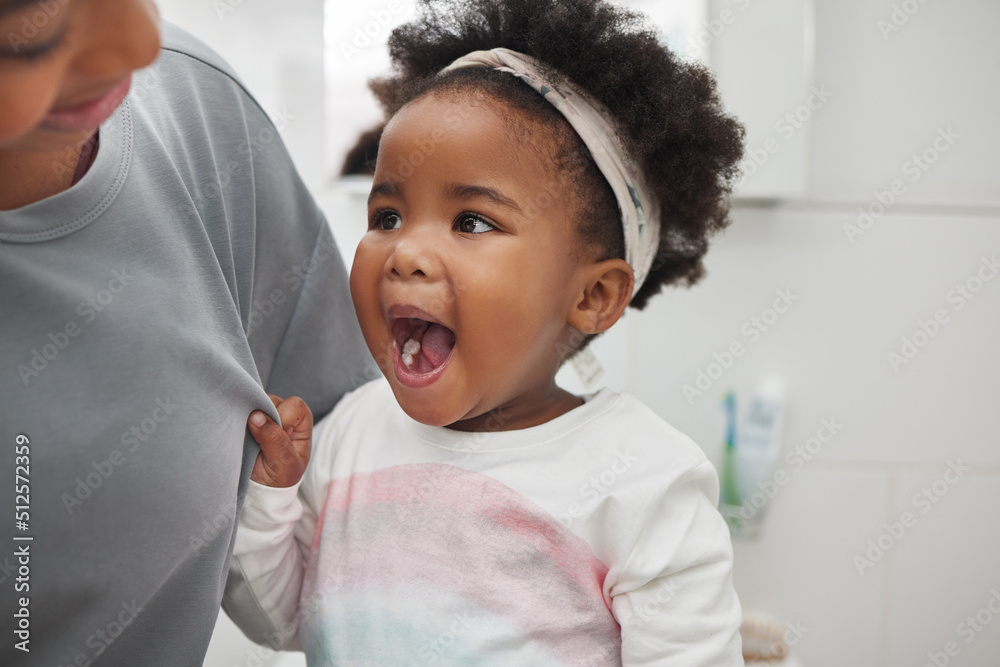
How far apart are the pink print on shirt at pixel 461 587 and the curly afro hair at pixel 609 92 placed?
0.29 meters

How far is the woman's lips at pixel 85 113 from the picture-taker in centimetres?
37

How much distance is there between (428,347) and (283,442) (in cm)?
16

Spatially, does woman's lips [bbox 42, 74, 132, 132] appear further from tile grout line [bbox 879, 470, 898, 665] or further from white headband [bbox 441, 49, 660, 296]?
tile grout line [bbox 879, 470, 898, 665]

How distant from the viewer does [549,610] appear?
0.69m

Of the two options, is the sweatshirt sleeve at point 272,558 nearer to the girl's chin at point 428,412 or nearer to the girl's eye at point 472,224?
the girl's chin at point 428,412

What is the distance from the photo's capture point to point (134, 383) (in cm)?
49

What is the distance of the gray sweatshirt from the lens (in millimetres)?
459

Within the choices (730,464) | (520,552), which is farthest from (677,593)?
(730,464)

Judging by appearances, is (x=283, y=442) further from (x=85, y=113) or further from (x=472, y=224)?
(x=85, y=113)

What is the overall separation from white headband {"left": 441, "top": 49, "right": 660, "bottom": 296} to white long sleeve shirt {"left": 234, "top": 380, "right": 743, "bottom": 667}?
188mm

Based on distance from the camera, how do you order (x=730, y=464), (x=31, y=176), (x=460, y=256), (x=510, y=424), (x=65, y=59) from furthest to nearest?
(x=730, y=464), (x=510, y=424), (x=460, y=256), (x=31, y=176), (x=65, y=59)

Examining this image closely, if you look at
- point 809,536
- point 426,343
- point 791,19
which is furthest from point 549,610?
point 791,19

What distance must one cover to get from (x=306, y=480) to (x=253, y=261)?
0.27m

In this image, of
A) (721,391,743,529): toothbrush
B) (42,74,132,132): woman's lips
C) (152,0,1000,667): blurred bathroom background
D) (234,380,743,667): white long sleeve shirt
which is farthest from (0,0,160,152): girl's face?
(721,391,743,529): toothbrush
